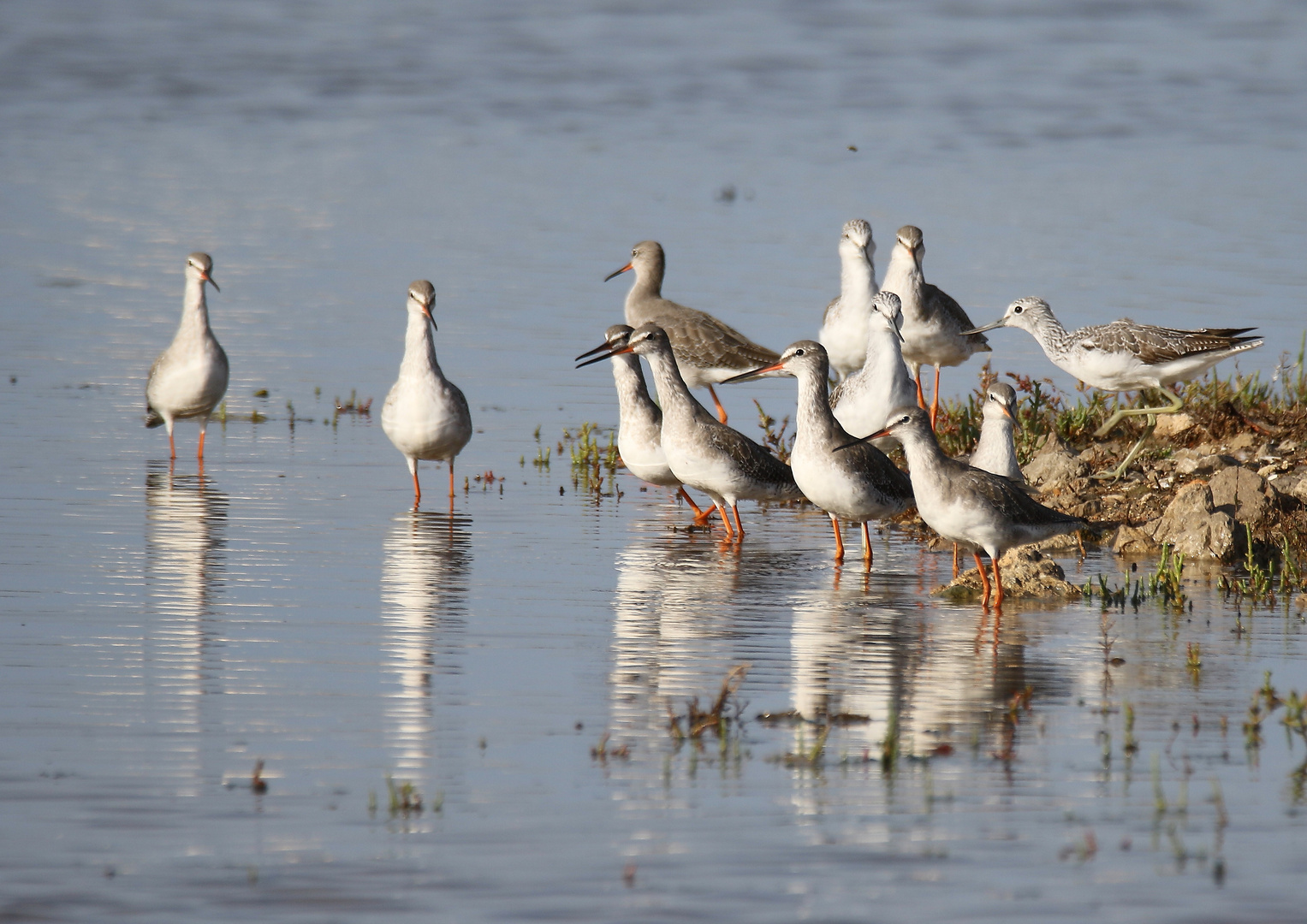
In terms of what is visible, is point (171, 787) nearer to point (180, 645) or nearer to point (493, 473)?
point (180, 645)

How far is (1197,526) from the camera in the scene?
1133cm

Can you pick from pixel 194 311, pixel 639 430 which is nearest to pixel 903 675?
pixel 639 430

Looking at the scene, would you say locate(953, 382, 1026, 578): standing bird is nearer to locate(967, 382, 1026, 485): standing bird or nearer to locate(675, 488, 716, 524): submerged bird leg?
locate(967, 382, 1026, 485): standing bird

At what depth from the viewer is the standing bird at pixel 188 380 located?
14.5 meters

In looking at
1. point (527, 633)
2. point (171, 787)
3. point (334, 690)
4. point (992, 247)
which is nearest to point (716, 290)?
point (992, 247)

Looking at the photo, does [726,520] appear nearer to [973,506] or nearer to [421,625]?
[973,506]

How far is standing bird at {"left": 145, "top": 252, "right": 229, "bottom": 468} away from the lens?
14.5m

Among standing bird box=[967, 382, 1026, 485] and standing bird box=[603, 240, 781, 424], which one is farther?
standing bird box=[603, 240, 781, 424]

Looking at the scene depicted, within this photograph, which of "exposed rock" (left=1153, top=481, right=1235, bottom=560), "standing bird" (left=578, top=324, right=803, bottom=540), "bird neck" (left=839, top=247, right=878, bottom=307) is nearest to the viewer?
"exposed rock" (left=1153, top=481, right=1235, bottom=560)

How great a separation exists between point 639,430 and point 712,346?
12.9 feet

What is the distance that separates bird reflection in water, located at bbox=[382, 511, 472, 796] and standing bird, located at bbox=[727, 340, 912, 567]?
219cm

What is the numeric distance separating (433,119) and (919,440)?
27.0 metres

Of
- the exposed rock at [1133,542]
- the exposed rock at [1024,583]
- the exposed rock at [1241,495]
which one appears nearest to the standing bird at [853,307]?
the exposed rock at [1133,542]

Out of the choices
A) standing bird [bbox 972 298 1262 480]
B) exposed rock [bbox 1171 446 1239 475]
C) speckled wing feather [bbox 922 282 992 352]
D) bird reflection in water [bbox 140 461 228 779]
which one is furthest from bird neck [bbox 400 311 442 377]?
exposed rock [bbox 1171 446 1239 475]
